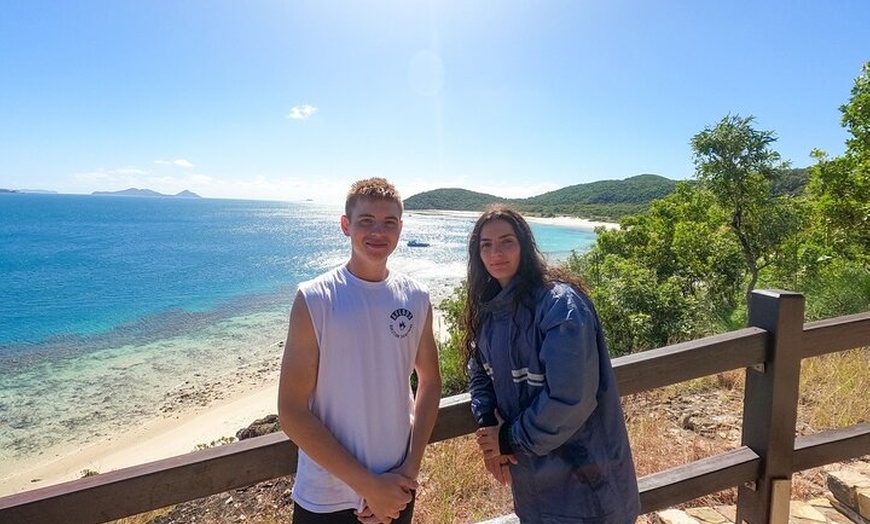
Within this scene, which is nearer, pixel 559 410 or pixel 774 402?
pixel 559 410

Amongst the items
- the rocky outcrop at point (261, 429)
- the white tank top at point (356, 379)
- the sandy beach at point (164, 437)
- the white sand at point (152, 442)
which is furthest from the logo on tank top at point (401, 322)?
the sandy beach at point (164, 437)

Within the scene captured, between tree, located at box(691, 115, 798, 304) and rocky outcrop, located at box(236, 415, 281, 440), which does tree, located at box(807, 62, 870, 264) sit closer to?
tree, located at box(691, 115, 798, 304)

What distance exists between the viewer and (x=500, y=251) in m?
1.57

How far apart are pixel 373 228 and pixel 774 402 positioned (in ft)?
5.95

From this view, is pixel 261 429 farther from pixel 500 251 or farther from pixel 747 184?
pixel 747 184

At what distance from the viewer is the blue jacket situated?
4.29 ft

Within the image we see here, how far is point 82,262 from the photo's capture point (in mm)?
49438

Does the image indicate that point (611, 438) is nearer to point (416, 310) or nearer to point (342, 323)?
point (416, 310)

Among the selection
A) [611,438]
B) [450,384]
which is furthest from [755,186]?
[611,438]

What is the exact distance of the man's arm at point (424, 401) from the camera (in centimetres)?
151

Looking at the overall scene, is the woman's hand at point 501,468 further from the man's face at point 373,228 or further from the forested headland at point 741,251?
the forested headland at point 741,251

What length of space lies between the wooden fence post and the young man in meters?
1.45

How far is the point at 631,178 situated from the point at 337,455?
5759 inches

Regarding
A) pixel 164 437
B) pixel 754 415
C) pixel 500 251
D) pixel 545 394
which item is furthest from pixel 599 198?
pixel 545 394
